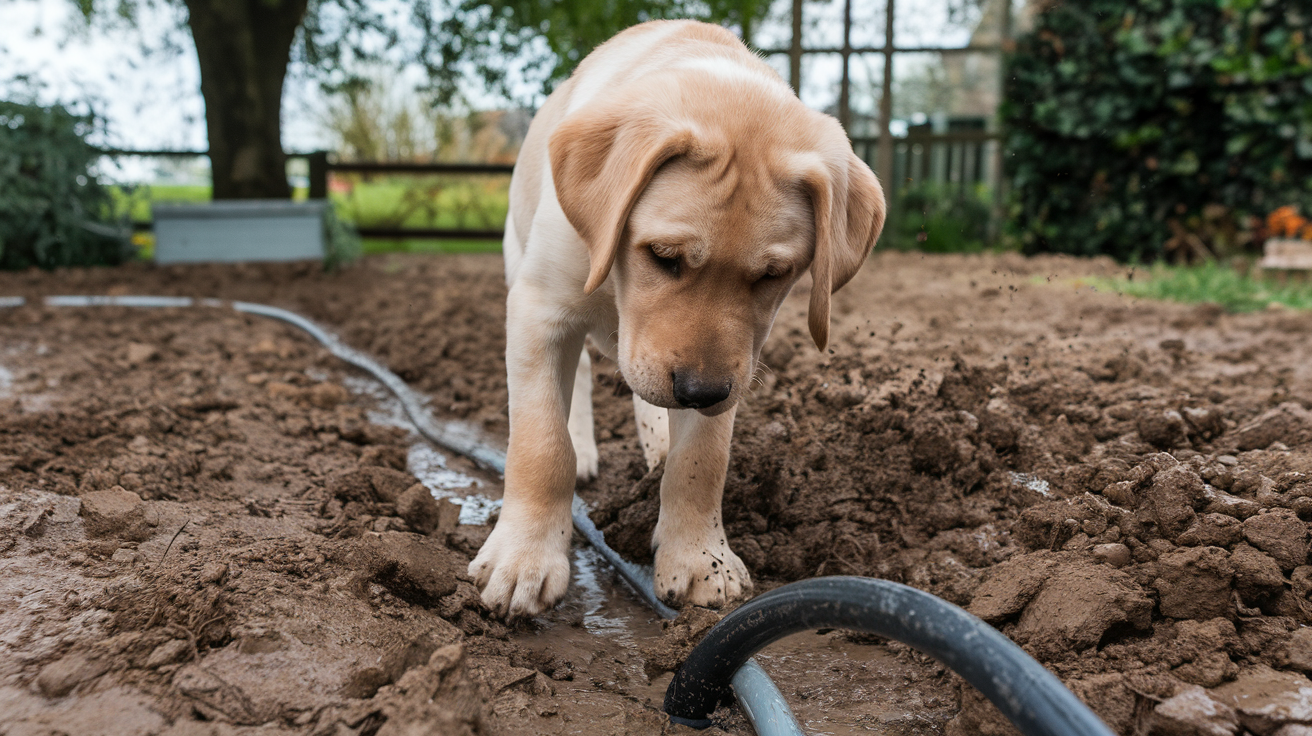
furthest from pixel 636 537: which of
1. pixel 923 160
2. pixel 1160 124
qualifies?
pixel 923 160

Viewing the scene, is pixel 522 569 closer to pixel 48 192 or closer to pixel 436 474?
pixel 436 474

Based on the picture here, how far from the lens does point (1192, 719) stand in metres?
Result: 1.69

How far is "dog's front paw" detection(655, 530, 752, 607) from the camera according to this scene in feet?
8.48

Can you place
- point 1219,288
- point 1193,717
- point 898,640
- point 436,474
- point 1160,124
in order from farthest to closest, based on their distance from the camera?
point 1160,124
point 1219,288
point 436,474
point 1193,717
point 898,640

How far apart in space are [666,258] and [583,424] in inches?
62.1

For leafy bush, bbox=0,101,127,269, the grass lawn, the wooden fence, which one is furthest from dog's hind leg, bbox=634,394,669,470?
the wooden fence

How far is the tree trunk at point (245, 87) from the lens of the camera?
10383 mm

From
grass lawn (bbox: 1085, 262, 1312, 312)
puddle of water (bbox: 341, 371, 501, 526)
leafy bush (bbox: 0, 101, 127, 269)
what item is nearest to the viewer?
puddle of water (bbox: 341, 371, 501, 526)

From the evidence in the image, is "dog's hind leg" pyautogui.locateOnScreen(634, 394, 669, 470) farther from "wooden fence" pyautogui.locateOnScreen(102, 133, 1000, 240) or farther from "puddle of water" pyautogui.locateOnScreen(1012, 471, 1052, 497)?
"wooden fence" pyautogui.locateOnScreen(102, 133, 1000, 240)

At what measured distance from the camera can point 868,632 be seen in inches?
60.7

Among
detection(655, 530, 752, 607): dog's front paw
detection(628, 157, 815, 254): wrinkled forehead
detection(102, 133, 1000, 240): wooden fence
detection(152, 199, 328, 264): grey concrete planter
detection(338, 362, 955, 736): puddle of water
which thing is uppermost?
detection(102, 133, 1000, 240): wooden fence

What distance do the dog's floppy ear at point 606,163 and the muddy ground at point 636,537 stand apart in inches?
36.9

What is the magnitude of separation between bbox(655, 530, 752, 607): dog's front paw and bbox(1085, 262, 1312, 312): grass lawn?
545 centimetres

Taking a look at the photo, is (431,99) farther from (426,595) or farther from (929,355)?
(426,595)
